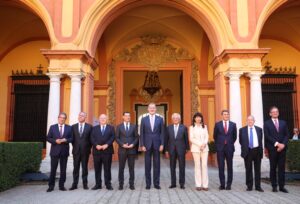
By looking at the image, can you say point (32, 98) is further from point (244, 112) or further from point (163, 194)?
point (163, 194)

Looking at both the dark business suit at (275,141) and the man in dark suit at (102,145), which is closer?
the dark business suit at (275,141)

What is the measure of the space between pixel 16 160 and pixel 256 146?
4.77 meters

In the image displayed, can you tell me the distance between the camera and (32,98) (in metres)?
14.0

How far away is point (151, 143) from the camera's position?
634 cm

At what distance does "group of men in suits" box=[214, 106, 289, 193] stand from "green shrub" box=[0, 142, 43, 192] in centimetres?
403

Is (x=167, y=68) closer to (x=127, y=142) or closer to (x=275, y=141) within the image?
(x=127, y=142)

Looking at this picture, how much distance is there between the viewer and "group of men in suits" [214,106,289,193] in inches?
240

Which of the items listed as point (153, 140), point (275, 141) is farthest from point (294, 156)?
point (153, 140)

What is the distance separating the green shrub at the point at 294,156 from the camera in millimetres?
7309

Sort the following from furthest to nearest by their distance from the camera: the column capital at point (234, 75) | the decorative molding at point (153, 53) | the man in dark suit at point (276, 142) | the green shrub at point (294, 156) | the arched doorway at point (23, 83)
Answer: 1. the decorative molding at point (153, 53)
2. the arched doorway at point (23, 83)
3. the column capital at point (234, 75)
4. the green shrub at point (294, 156)
5. the man in dark suit at point (276, 142)

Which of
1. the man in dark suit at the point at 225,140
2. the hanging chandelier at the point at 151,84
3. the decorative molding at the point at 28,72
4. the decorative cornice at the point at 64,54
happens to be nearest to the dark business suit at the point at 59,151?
the man in dark suit at the point at 225,140

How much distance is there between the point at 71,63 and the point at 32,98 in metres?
4.93

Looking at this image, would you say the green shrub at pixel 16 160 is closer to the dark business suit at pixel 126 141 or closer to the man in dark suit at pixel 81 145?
the man in dark suit at pixel 81 145

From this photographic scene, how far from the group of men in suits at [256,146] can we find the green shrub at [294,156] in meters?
1.32
